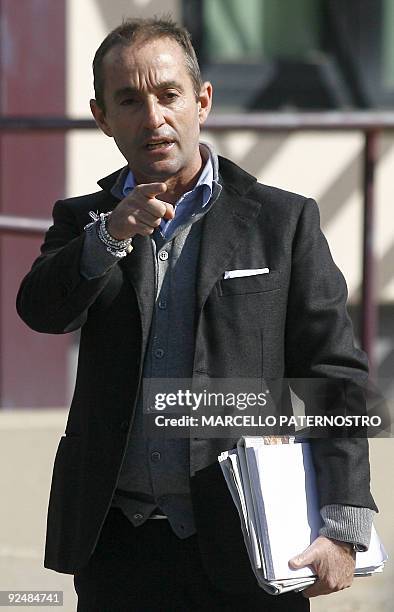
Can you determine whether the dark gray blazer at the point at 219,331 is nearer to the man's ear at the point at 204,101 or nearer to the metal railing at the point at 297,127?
the man's ear at the point at 204,101

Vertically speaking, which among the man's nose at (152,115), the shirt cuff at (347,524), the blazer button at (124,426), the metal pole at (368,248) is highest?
the metal pole at (368,248)

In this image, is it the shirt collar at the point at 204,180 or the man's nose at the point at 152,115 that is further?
the shirt collar at the point at 204,180

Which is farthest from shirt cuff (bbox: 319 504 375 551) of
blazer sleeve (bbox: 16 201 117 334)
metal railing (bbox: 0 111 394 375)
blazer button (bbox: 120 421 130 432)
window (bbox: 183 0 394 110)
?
window (bbox: 183 0 394 110)

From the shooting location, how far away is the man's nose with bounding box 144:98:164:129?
216 centimetres

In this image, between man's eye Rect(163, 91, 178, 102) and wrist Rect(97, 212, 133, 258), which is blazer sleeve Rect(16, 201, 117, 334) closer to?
wrist Rect(97, 212, 133, 258)

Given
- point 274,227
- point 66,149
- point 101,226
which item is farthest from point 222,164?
point 66,149

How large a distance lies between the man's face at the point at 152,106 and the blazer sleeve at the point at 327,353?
25 centimetres

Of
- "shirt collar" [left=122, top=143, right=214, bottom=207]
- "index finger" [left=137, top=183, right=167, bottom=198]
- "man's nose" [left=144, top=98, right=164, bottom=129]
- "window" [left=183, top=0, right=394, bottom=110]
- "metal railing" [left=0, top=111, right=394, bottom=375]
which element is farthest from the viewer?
"window" [left=183, top=0, right=394, bottom=110]

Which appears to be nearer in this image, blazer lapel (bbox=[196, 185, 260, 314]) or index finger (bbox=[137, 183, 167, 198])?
index finger (bbox=[137, 183, 167, 198])

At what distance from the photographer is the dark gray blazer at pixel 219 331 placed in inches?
85.7

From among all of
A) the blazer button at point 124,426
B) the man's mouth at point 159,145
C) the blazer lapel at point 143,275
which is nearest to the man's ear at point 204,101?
the man's mouth at point 159,145

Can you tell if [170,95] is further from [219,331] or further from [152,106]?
[219,331]

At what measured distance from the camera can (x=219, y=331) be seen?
7.20 ft

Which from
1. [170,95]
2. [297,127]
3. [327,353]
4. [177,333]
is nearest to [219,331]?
[177,333]
